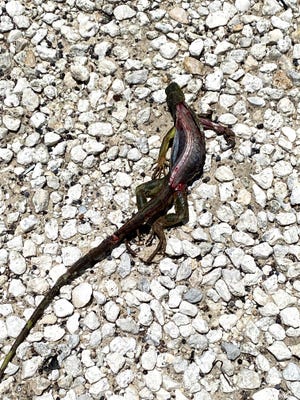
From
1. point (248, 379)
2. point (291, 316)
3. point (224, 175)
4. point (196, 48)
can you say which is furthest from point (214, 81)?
A: point (248, 379)

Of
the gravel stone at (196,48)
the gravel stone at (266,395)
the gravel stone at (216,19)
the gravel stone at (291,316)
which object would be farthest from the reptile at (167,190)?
the gravel stone at (266,395)

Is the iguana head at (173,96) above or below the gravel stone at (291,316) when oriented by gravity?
above

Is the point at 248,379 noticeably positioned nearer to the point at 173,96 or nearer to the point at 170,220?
the point at 170,220

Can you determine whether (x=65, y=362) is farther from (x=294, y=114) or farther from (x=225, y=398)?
(x=294, y=114)

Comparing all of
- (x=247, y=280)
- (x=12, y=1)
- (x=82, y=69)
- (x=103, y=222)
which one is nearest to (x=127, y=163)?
(x=103, y=222)

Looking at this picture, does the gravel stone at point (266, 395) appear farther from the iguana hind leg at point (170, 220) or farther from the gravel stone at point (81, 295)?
the gravel stone at point (81, 295)

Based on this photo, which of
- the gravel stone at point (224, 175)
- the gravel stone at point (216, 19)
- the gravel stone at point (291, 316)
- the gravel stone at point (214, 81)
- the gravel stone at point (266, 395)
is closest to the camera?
the gravel stone at point (266, 395)

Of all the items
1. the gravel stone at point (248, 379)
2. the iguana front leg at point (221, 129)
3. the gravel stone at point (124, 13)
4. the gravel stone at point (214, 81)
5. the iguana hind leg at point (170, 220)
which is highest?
the gravel stone at point (124, 13)

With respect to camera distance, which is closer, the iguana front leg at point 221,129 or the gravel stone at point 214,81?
the iguana front leg at point 221,129
